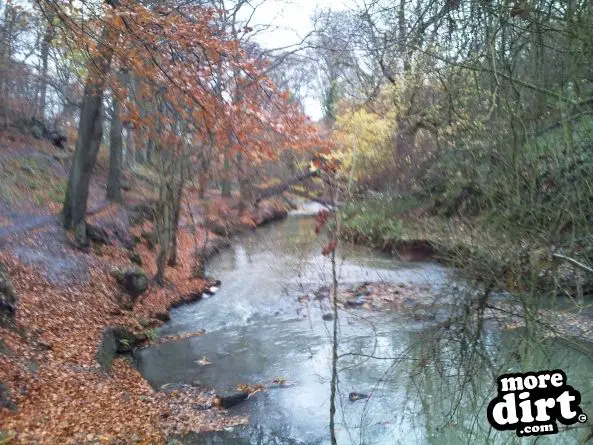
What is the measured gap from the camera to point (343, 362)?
32.1 feet

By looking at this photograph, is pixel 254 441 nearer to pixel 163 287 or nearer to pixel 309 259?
pixel 163 287

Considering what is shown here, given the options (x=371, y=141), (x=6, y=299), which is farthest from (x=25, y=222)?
(x=371, y=141)

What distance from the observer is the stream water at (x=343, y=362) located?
218 inches

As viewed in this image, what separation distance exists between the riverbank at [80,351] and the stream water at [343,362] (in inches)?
24.0

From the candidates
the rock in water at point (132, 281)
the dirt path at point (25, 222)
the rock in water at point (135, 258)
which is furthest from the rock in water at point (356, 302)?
the dirt path at point (25, 222)

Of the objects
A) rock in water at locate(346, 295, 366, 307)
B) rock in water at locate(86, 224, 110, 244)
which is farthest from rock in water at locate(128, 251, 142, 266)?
rock in water at locate(346, 295, 366, 307)

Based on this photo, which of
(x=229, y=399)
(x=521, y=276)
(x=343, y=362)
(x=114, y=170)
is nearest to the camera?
(x=521, y=276)

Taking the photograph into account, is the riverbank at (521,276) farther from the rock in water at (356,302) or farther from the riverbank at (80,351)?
the rock in water at (356,302)

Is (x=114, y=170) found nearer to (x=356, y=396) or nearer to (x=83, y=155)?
(x=83, y=155)

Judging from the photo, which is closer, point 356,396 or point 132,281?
point 356,396

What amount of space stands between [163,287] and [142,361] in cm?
479

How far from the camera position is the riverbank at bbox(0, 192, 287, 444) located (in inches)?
294

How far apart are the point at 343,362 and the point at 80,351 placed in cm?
445

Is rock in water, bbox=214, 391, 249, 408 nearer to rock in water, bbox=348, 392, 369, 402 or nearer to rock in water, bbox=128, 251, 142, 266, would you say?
rock in water, bbox=348, 392, 369, 402
